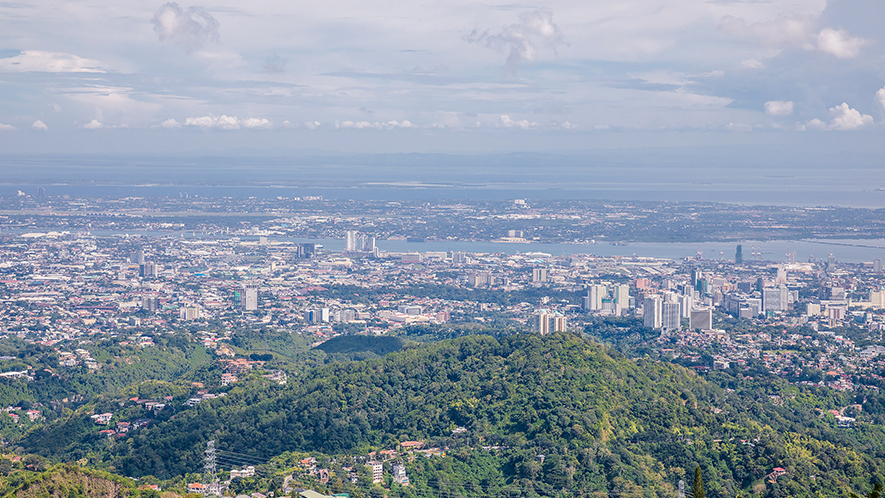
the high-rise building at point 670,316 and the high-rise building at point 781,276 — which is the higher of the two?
the high-rise building at point 781,276

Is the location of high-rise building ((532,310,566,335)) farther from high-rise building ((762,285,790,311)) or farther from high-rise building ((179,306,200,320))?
high-rise building ((179,306,200,320))

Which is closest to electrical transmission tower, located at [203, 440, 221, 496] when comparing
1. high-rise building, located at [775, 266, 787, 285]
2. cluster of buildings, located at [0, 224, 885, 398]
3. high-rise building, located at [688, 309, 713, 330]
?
cluster of buildings, located at [0, 224, 885, 398]

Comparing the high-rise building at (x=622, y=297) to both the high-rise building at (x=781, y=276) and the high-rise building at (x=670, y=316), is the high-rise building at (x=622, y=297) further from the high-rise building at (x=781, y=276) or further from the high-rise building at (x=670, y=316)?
the high-rise building at (x=781, y=276)

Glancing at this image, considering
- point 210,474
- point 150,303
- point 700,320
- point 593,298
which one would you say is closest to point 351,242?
point 150,303

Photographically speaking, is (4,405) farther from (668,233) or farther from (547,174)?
(547,174)

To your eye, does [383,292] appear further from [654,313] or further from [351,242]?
[351,242]

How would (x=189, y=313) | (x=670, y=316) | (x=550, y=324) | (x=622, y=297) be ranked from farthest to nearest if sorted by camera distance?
(x=622, y=297) → (x=189, y=313) → (x=670, y=316) → (x=550, y=324)

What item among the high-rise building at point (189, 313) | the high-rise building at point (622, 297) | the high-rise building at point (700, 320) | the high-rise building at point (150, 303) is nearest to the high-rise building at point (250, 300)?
the high-rise building at point (189, 313)
